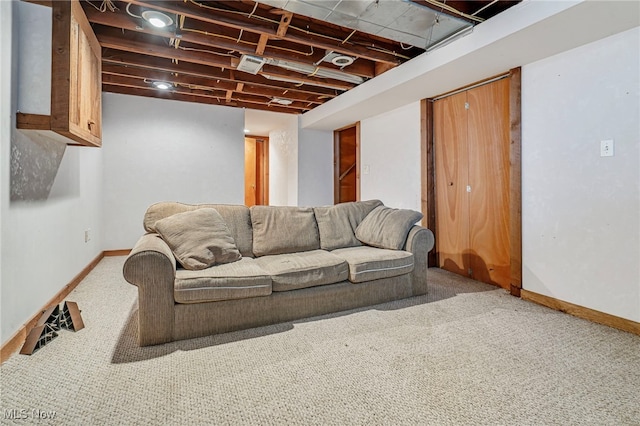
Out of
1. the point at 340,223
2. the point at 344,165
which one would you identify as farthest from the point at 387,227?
the point at 344,165

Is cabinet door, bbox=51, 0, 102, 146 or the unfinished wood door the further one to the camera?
the unfinished wood door

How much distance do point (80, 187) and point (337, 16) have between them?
118 inches

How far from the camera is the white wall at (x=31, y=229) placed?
5.75 feet

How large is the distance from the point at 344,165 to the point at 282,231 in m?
3.55

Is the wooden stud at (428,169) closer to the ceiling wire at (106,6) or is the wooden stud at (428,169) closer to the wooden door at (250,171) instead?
the ceiling wire at (106,6)

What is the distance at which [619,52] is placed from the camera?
2.22 m

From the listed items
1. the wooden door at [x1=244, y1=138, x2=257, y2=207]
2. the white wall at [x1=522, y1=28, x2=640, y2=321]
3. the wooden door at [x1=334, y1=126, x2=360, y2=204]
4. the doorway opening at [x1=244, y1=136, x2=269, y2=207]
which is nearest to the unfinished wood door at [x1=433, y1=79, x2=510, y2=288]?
the white wall at [x1=522, y1=28, x2=640, y2=321]

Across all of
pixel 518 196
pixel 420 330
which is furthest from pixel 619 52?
pixel 420 330

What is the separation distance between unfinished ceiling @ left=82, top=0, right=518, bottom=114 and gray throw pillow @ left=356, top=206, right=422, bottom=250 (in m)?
1.49

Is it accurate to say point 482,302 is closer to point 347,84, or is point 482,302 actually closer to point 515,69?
point 515,69

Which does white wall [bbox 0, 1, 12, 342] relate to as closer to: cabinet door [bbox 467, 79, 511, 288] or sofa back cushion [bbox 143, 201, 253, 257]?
sofa back cushion [bbox 143, 201, 253, 257]

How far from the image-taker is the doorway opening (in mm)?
7332

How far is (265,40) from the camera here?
297 cm

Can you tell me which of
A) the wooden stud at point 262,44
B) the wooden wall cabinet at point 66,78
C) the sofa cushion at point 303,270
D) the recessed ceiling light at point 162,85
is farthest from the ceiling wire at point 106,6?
the sofa cushion at point 303,270
